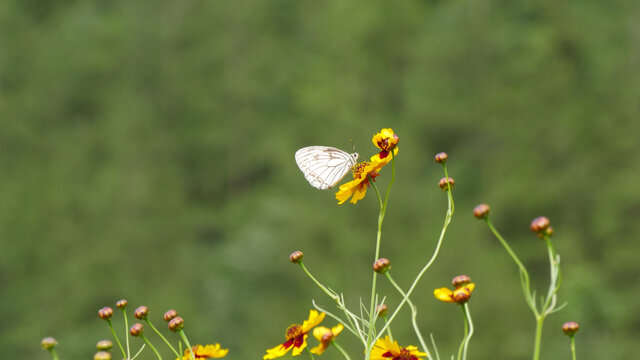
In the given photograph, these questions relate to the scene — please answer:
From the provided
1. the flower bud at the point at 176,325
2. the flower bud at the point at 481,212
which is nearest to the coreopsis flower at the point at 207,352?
the flower bud at the point at 176,325

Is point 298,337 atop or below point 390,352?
atop

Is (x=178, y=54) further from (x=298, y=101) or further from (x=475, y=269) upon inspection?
(x=475, y=269)

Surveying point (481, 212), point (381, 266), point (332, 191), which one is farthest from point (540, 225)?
point (332, 191)

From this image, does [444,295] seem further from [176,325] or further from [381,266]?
[176,325]

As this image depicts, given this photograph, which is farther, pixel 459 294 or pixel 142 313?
pixel 142 313

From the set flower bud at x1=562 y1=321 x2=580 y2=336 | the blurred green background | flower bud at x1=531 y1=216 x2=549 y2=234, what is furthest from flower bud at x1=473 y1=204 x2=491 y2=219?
the blurred green background

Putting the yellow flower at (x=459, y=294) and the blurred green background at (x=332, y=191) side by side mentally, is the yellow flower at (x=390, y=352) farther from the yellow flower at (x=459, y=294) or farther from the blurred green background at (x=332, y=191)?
the blurred green background at (x=332, y=191)

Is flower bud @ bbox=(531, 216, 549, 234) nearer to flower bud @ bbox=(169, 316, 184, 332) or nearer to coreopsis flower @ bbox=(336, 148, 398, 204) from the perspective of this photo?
coreopsis flower @ bbox=(336, 148, 398, 204)
